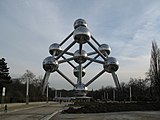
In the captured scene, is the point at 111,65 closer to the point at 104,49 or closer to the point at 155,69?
the point at 104,49

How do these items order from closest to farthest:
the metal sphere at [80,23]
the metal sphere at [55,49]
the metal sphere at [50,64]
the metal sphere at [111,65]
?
the metal sphere at [50,64]
the metal sphere at [80,23]
the metal sphere at [111,65]
the metal sphere at [55,49]

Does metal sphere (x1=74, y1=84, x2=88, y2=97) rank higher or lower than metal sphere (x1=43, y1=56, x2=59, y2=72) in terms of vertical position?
lower

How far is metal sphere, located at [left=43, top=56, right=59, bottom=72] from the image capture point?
6191cm

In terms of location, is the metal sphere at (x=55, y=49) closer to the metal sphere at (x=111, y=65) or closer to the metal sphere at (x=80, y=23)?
the metal sphere at (x=80, y=23)

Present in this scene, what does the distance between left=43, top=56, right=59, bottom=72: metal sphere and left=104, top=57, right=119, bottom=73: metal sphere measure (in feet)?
39.8

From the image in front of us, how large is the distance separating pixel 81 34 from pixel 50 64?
11086 mm

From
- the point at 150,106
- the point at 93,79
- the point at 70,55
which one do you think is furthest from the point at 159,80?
the point at 70,55

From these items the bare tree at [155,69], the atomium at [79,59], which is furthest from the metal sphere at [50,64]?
the bare tree at [155,69]

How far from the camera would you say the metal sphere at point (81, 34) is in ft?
188

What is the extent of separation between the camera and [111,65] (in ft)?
206

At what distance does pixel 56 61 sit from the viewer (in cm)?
6272

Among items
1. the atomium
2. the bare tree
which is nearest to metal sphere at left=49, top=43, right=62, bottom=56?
the atomium

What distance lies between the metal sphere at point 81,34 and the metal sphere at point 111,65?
842 centimetres

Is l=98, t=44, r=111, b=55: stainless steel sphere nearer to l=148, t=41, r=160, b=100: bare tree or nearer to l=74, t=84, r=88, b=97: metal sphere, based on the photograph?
l=74, t=84, r=88, b=97: metal sphere
